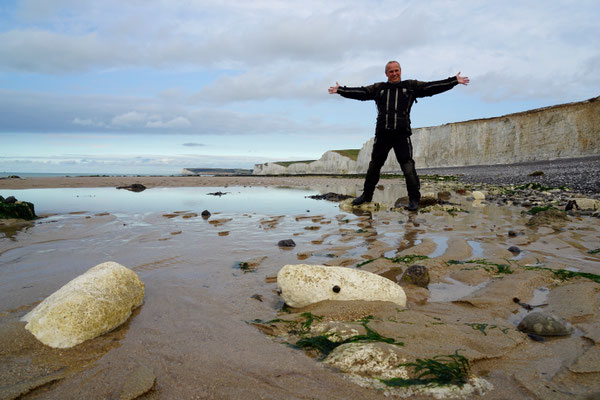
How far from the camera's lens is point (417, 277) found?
3666mm

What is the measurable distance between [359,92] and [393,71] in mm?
920

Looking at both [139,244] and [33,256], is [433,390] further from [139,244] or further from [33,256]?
[33,256]

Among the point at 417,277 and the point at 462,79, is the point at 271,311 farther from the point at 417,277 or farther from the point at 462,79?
the point at 462,79

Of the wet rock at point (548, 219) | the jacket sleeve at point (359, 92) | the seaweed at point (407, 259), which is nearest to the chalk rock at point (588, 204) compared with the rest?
the wet rock at point (548, 219)

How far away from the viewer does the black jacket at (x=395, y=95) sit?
318 inches

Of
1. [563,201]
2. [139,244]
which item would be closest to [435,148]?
[563,201]

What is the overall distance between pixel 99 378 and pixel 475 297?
3.13 m

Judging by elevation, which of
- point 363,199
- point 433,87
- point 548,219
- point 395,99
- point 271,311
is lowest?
point 271,311

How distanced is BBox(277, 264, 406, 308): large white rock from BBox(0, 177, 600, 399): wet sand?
146 millimetres

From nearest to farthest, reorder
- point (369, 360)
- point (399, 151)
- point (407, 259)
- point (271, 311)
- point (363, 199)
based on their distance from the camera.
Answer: point (369, 360) < point (271, 311) < point (407, 259) < point (399, 151) < point (363, 199)

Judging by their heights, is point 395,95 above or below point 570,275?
above

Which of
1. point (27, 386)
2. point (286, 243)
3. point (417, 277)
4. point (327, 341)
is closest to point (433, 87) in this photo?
point (286, 243)

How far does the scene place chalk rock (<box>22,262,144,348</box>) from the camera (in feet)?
7.80

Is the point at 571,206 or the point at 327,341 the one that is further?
the point at 571,206
